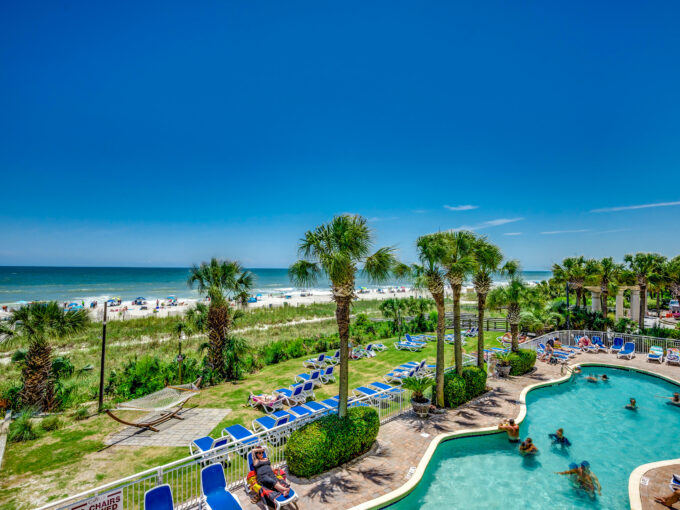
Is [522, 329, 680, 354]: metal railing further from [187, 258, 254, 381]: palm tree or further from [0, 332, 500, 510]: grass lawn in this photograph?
[187, 258, 254, 381]: palm tree

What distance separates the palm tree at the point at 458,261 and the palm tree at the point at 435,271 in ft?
0.99

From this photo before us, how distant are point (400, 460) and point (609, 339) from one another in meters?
19.9

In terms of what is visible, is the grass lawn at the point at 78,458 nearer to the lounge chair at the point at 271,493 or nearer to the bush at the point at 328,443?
the lounge chair at the point at 271,493

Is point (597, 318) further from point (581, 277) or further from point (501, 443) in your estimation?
point (501, 443)

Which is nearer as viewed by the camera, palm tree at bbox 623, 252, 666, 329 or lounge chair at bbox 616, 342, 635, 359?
lounge chair at bbox 616, 342, 635, 359

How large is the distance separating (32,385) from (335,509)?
39.1 feet

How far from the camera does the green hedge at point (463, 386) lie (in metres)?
11.8

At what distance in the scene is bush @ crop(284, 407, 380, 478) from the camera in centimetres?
749

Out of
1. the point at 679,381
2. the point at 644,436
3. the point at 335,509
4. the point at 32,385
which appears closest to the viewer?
the point at 335,509

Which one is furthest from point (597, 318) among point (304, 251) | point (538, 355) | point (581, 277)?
point (304, 251)

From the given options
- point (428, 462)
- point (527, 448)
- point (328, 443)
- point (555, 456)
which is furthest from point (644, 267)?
point (328, 443)

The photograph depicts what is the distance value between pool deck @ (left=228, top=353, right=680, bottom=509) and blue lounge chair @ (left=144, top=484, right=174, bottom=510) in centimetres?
152

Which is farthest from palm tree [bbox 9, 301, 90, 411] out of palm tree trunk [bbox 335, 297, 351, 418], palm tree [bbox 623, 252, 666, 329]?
palm tree [bbox 623, 252, 666, 329]

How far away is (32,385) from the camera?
38.4 ft
